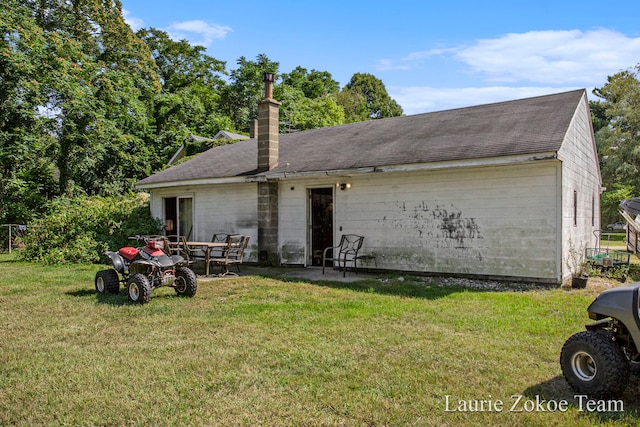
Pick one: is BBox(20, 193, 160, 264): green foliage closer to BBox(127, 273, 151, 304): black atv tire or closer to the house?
the house

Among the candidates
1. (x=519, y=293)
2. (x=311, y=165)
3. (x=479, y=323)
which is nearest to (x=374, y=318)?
(x=479, y=323)

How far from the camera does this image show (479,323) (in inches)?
217

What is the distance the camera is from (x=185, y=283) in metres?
7.32

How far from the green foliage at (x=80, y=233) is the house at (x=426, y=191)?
1518 mm

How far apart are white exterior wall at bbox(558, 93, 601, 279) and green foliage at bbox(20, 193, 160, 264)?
11.4 m

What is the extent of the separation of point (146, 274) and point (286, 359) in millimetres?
3852

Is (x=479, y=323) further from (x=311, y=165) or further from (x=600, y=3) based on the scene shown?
(x=600, y=3)

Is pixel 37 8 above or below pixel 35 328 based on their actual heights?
above

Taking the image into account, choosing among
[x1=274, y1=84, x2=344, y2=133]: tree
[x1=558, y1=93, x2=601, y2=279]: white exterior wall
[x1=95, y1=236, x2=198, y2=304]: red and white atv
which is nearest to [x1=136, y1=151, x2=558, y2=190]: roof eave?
[x1=558, y1=93, x2=601, y2=279]: white exterior wall

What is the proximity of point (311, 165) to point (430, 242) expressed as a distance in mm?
3489

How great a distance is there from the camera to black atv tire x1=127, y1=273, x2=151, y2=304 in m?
6.61

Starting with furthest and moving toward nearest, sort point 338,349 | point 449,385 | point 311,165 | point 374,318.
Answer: point 311,165 → point 374,318 → point 338,349 → point 449,385

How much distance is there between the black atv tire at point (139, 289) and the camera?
6.61 m

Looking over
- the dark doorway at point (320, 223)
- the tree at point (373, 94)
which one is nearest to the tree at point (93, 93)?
the dark doorway at point (320, 223)
